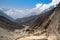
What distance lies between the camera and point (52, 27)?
26.4 m

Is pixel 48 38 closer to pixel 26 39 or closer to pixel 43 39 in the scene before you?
pixel 43 39

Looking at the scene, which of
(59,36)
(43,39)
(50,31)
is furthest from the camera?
(50,31)

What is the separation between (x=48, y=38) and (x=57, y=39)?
2.45m

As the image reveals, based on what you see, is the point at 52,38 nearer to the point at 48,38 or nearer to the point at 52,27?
the point at 48,38

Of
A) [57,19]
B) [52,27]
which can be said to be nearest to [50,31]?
[52,27]

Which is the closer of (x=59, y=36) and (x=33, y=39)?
(x=59, y=36)

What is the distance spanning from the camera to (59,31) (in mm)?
23750

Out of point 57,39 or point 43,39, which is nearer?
point 57,39

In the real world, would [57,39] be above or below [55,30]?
below

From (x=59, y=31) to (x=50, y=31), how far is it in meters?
2.69

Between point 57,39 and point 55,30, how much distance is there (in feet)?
7.98

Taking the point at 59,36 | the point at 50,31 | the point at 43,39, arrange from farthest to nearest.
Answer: the point at 50,31, the point at 43,39, the point at 59,36

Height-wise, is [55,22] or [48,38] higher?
[55,22]

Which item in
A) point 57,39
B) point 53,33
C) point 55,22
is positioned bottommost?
point 57,39
